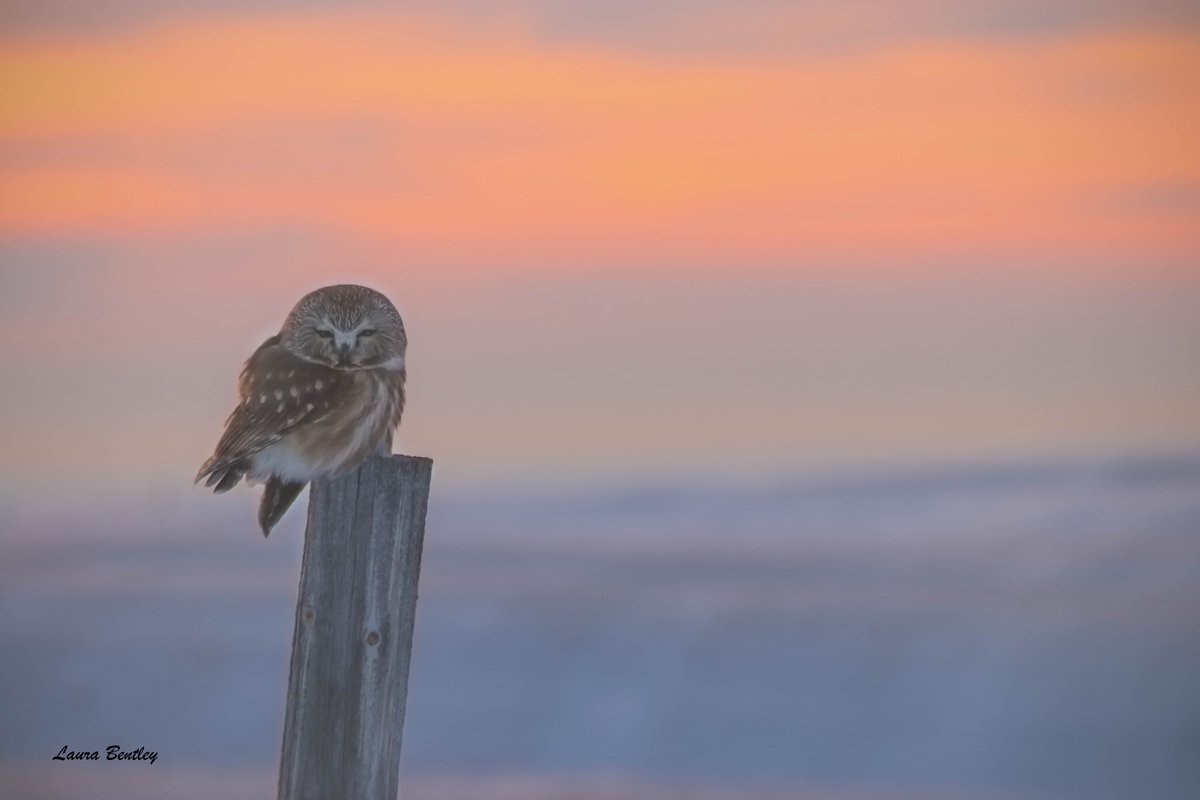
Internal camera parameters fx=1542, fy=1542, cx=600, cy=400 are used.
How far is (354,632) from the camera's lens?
509 centimetres

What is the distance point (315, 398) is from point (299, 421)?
0.27 metres

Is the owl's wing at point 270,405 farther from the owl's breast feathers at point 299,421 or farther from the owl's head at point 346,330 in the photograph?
the owl's head at point 346,330

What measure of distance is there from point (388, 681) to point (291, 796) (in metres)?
0.49

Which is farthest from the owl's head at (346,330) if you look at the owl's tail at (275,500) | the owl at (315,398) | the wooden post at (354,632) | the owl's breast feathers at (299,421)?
the wooden post at (354,632)

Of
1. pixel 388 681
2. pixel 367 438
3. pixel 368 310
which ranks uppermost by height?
pixel 368 310

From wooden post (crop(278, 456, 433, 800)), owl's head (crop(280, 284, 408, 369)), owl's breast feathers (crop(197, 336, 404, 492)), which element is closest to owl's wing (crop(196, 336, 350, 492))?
owl's breast feathers (crop(197, 336, 404, 492))

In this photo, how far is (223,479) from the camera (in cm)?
756

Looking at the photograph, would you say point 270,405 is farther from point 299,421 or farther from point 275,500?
point 275,500

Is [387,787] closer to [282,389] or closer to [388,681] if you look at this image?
[388,681]

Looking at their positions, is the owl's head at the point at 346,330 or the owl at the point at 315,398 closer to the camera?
the owl at the point at 315,398

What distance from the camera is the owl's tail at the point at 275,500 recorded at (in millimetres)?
7656

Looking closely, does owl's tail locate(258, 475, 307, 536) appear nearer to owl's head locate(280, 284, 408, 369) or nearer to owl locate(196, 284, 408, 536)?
owl locate(196, 284, 408, 536)

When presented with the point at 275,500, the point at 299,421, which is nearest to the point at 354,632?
the point at 275,500

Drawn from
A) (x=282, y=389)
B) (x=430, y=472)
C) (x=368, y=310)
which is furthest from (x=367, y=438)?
(x=430, y=472)
